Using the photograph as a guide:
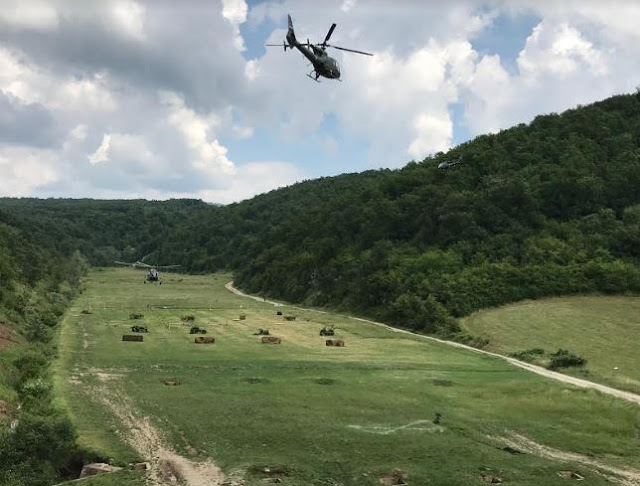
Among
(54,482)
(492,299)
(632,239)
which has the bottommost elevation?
(54,482)

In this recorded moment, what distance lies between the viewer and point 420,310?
246 ft

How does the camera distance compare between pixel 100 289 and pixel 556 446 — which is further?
pixel 100 289

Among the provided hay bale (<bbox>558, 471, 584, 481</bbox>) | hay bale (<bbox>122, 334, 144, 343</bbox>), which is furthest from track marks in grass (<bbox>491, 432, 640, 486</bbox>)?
hay bale (<bbox>122, 334, 144, 343</bbox>)

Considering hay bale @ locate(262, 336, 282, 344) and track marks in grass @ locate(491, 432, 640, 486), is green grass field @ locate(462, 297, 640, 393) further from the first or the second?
hay bale @ locate(262, 336, 282, 344)

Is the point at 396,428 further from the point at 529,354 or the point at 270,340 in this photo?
the point at 270,340

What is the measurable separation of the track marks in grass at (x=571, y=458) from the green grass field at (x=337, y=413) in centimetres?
10

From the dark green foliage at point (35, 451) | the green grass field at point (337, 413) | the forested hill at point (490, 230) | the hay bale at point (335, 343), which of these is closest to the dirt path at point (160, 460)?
the green grass field at point (337, 413)

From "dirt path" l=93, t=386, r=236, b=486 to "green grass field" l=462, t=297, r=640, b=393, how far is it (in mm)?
28612

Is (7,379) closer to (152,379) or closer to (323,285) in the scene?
(152,379)

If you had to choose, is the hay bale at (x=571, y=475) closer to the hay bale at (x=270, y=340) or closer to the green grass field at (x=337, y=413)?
the green grass field at (x=337, y=413)

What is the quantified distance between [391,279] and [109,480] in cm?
6830

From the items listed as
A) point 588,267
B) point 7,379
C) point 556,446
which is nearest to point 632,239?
point 588,267

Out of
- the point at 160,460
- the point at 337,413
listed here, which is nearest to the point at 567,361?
the point at 337,413

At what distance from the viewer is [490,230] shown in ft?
312
